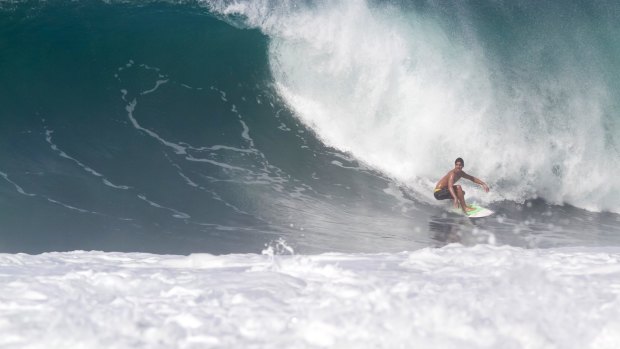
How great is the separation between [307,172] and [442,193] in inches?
85.3

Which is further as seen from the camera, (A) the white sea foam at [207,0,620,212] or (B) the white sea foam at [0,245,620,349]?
(A) the white sea foam at [207,0,620,212]

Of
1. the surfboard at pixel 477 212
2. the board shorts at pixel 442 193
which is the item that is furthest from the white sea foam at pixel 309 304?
the board shorts at pixel 442 193

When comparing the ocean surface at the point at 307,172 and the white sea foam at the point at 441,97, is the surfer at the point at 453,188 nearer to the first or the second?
the ocean surface at the point at 307,172

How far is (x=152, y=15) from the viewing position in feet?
44.7

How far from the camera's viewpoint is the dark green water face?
25.2 feet

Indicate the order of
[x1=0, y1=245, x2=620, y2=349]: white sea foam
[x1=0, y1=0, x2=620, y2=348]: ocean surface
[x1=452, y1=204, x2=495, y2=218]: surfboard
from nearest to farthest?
[x1=0, y1=245, x2=620, y2=349]: white sea foam → [x1=0, y1=0, x2=620, y2=348]: ocean surface → [x1=452, y1=204, x2=495, y2=218]: surfboard

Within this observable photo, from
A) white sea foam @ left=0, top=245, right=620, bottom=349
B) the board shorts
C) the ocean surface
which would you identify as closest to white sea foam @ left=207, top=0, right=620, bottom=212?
the ocean surface

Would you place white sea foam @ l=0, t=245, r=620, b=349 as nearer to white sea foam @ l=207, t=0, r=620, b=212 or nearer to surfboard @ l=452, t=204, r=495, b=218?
surfboard @ l=452, t=204, r=495, b=218

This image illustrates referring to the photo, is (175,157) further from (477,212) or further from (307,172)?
(477,212)

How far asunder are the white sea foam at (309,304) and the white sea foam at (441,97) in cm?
686

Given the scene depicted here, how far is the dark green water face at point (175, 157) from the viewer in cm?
767

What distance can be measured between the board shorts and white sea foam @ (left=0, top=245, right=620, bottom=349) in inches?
223

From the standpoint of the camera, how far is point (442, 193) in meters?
9.89

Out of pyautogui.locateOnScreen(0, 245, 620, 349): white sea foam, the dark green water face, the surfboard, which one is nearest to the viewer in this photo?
pyautogui.locateOnScreen(0, 245, 620, 349): white sea foam
